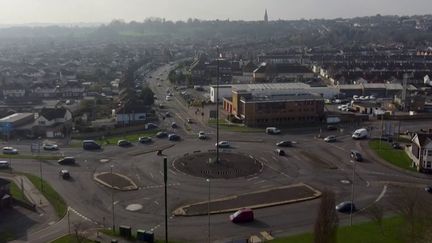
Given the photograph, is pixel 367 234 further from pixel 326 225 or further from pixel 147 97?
pixel 147 97

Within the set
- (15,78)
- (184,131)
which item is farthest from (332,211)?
(15,78)

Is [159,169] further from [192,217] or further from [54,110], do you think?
[54,110]

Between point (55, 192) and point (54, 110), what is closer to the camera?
point (55, 192)

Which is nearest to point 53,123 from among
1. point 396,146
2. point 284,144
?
point 284,144

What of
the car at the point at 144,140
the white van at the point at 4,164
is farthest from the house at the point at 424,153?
the white van at the point at 4,164

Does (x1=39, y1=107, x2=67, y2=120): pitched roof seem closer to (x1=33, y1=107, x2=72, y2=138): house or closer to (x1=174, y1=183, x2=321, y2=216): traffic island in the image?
(x1=33, y1=107, x2=72, y2=138): house

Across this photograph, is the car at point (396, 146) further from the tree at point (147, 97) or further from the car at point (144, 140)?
the tree at point (147, 97)
